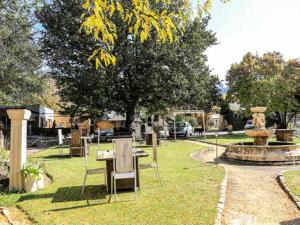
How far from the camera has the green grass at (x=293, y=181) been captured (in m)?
7.68

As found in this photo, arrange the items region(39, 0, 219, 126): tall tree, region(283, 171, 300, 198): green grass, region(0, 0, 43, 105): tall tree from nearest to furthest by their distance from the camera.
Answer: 1. region(283, 171, 300, 198): green grass
2. region(0, 0, 43, 105): tall tree
3. region(39, 0, 219, 126): tall tree

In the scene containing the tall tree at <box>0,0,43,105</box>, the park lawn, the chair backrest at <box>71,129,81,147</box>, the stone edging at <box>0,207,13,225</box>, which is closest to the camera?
the park lawn

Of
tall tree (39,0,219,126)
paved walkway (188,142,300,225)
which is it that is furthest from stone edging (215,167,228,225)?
tall tree (39,0,219,126)

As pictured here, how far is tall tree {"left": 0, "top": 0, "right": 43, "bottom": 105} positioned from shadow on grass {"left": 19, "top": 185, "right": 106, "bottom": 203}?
1407 centimetres

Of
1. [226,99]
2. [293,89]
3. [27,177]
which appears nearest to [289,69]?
[293,89]

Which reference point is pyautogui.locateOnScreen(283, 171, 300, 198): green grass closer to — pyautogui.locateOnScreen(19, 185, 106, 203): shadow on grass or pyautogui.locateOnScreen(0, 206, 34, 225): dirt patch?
pyautogui.locateOnScreen(19, 185, 106, 203): shadow on grass

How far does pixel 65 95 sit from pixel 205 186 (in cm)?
2071

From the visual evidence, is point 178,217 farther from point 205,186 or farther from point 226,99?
point 226,99

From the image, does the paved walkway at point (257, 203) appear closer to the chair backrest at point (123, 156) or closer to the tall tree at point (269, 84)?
the chair backrest at point (123, 156)

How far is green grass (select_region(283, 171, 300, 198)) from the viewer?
768 centimetres

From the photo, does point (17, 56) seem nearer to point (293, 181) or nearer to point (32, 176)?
point (32, 176)

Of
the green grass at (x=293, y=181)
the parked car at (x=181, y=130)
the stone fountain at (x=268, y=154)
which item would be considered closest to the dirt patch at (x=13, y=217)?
the green grass at (x=293, y=181)

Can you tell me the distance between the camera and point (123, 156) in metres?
7.24

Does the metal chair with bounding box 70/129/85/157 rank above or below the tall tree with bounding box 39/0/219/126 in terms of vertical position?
below
